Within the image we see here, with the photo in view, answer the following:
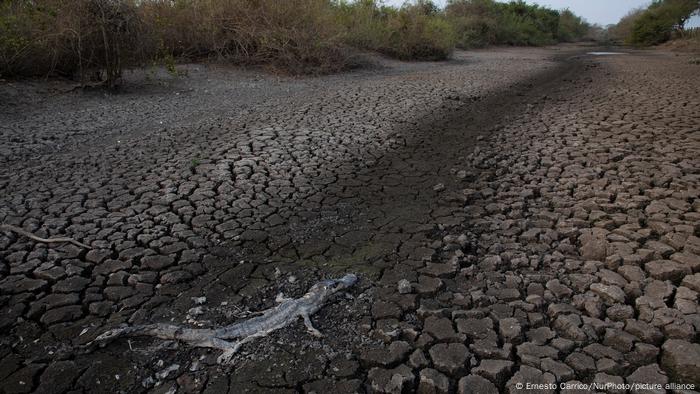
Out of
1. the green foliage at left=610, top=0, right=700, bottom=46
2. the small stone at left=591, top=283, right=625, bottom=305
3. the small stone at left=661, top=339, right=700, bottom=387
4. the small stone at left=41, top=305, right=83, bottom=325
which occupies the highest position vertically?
the green foliage at left=610, top=0, right=700, bottom=46

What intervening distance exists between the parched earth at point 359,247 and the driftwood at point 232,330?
0.05 metres

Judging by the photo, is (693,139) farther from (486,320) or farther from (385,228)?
(486,320)

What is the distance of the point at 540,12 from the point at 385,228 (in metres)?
32.5

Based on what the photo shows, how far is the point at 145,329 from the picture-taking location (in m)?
2.07

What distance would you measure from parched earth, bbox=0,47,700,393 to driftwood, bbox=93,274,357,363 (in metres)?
0.05

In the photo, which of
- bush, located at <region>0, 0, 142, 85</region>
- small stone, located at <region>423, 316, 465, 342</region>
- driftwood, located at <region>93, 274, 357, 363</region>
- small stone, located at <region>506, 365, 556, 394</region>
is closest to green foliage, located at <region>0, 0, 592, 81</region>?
bush, located at <region>0, 0, 142, 85</region>

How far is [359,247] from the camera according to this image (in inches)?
111

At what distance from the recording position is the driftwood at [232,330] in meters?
2.00

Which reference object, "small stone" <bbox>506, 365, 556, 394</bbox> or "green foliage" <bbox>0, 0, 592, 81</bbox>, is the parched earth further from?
"green foliage" <bbox>0, 0, 592, 81</bbox>

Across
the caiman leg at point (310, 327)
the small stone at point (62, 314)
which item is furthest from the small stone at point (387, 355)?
the small stone at point (62, 314)

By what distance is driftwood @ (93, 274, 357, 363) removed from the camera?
6.55 ft

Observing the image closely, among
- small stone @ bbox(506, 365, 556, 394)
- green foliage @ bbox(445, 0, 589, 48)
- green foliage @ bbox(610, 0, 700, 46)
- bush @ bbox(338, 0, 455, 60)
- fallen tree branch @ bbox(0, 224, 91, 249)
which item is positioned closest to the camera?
small stone @ bbox(506, 365, 556, 394)

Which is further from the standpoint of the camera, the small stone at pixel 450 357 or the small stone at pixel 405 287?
the small stone at pixel 405 287

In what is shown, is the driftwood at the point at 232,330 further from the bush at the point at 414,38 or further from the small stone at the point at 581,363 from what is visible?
the bush at the point at 414,38
